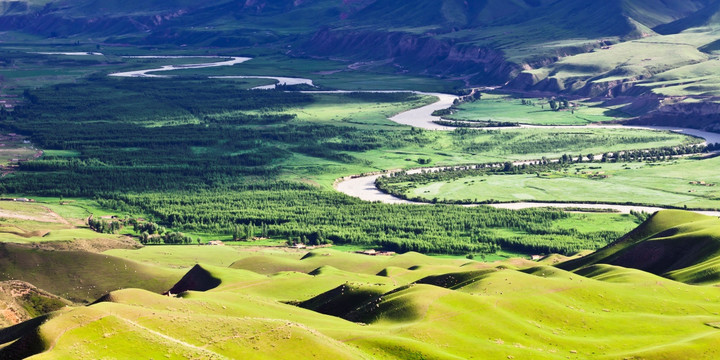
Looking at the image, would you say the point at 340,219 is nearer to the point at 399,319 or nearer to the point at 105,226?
the point at 105,226

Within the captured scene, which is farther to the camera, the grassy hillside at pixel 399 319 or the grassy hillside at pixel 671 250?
the grassy hillside at pixel 671 250

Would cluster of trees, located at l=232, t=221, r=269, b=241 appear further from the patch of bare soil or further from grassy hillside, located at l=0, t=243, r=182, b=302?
the patch of bare soil

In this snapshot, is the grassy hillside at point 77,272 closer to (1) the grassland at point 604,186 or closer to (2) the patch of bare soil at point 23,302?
(2) the patch of bare soil at point 23,302

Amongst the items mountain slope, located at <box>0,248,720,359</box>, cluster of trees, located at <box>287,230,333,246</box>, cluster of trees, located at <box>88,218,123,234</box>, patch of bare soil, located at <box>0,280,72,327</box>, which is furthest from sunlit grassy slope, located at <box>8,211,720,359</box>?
cluster of trees, located at <box>88,218,123,234</box>

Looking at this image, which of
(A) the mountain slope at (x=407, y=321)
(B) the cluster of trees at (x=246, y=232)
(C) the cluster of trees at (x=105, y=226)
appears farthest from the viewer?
(C) the cluster of trees at (x=105, y=226)

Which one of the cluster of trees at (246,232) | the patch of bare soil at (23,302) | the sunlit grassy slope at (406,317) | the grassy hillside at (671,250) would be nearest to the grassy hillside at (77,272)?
the sunlit grassy slope at (406,317)

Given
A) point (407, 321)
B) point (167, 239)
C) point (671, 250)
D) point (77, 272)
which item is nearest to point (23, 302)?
point (77, 272)

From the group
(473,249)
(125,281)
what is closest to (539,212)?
(473,249)
